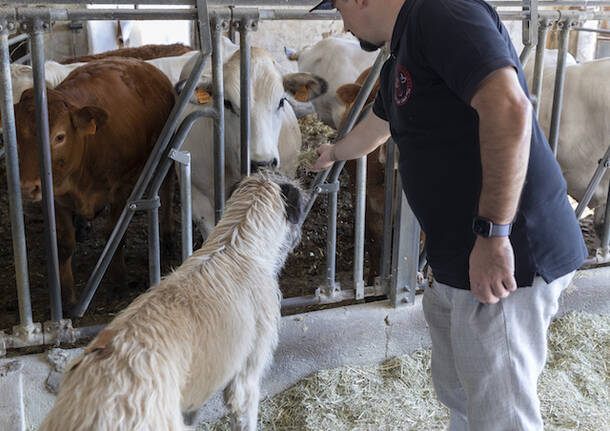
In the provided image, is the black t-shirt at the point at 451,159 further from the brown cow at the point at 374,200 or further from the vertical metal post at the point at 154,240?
the brown cow at the point at 374,200

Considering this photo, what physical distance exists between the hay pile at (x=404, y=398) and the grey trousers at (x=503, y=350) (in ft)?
3.82

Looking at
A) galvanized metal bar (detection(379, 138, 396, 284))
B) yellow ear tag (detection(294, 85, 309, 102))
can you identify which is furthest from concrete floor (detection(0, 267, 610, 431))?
yellow ear tag (detection(294, 85, 309, 102))

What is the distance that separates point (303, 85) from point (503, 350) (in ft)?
9.35

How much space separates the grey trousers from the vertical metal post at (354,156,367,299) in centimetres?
136

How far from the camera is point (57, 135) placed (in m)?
3.58

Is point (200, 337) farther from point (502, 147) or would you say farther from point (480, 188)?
point (502, 147)

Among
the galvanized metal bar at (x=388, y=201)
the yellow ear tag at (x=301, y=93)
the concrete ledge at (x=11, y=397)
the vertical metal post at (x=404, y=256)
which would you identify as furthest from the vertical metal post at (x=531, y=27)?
the concrete ledge at (x=11, y=397)

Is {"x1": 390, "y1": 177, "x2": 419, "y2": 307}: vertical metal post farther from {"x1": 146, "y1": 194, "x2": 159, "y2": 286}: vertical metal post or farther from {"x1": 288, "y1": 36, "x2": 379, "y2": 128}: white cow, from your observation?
{"x1": 288, "y1": 36, "x2": 379, "y2": 128}: white cow

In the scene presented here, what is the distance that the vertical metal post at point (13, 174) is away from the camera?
8.45ft

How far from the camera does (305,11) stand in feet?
9.82

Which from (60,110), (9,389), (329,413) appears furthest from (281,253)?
(60,110)

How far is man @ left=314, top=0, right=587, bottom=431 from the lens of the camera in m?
1.65

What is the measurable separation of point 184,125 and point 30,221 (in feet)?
11.9

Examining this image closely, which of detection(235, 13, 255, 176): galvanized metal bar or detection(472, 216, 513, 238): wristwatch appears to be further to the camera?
detection(235, 13, 255, 176): galvanized metal bar
